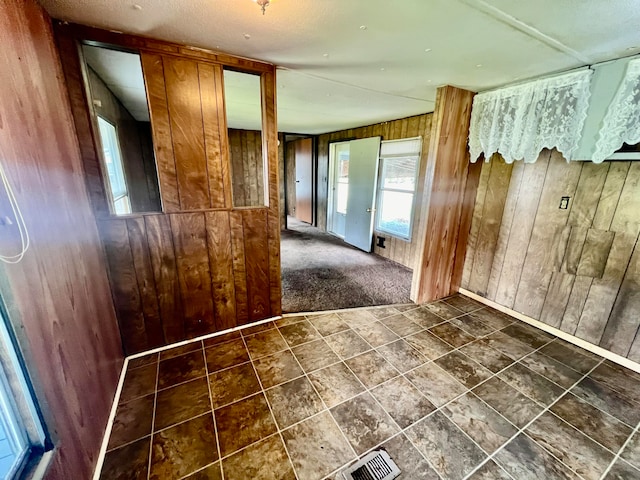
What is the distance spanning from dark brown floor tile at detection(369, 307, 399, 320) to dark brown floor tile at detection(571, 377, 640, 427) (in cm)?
139

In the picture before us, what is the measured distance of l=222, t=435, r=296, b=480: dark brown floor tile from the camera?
4.06 ft

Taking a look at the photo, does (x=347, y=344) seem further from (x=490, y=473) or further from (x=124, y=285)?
(x=124, y=285)

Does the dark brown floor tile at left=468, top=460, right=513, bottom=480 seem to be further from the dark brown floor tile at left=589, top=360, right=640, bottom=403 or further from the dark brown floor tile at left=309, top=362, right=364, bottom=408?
the dark brown floor tile at left=589, top=360, right=640, bottom=403

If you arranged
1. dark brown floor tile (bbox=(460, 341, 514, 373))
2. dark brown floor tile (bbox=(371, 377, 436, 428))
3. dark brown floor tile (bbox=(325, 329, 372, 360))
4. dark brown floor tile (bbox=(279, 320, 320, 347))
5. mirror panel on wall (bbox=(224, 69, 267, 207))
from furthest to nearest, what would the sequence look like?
1. mirror panel on wall (bbox=(224, 69, 267, 207))
2. dark brown floor tile (bbox=(279, 320, 320, 347))
3. dark brown floor tile (bbox=(325, 329, 372, 360))
4. dark brown floor tile (bbox=(460, 341, 514, 373))
5. dark brown floor tile (bbox=(371, 377, 436, 428))

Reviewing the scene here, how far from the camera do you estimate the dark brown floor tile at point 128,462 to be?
4.02ft

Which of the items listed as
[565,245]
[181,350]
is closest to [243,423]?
[181,350]

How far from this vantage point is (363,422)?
1524 millimetres

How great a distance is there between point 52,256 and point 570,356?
11.4 feet

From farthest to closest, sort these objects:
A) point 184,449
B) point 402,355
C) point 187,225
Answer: point 402,355
point 187,225
point 184,449

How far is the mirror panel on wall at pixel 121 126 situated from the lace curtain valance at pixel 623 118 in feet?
10.9

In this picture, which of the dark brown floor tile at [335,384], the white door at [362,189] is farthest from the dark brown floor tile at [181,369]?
the white door at [362,189]

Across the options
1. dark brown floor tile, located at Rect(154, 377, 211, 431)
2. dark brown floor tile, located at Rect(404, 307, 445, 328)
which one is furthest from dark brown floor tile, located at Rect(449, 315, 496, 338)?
dark brown floor tile, located at Rect(154, 377, 211, 431)

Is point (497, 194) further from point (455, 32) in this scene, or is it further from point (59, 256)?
point (59, 256)

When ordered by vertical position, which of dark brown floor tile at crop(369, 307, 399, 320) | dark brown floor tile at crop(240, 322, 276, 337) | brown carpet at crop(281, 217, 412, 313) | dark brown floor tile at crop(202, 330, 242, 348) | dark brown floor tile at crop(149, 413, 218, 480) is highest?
brown carpet at crop(281, 217, 412, 313)
